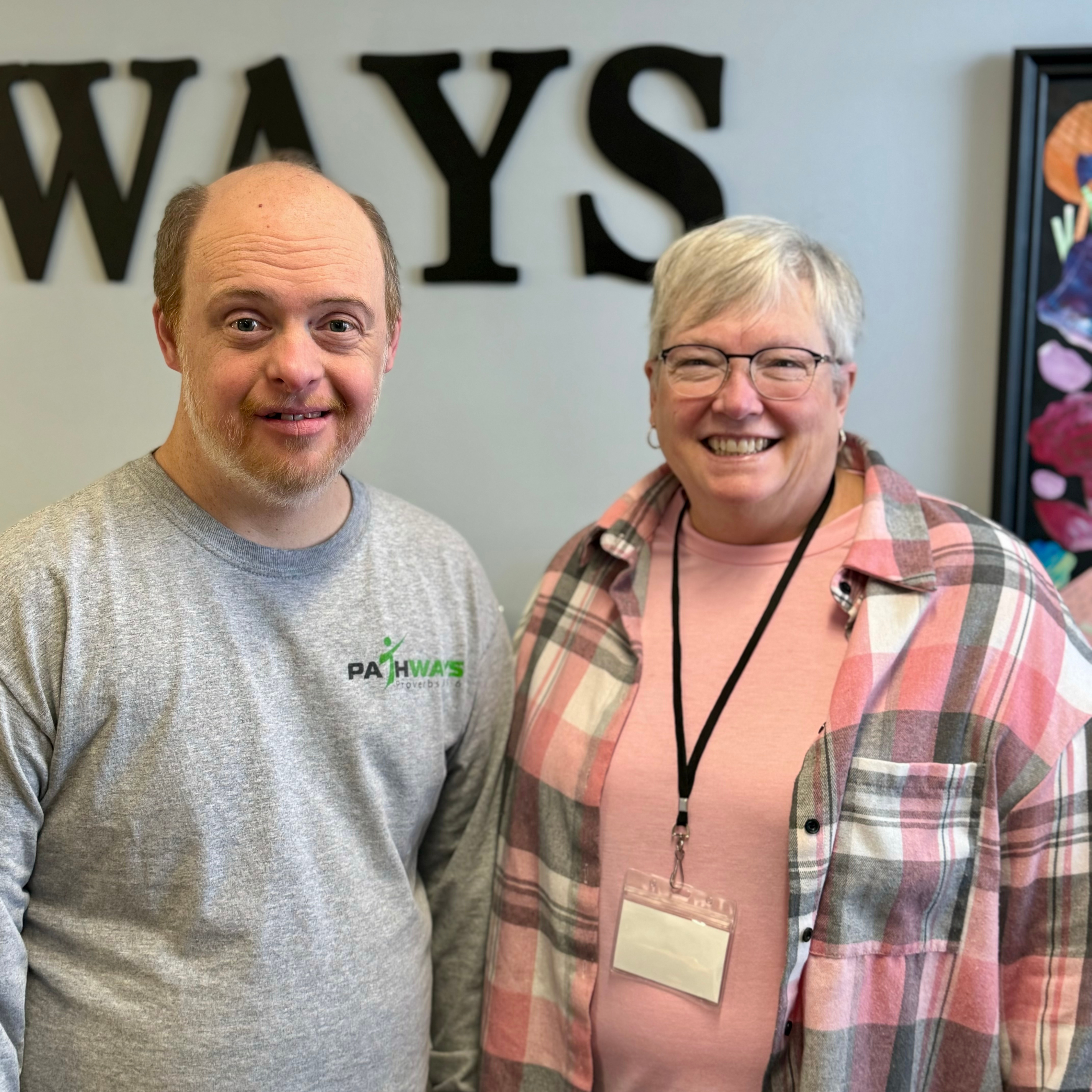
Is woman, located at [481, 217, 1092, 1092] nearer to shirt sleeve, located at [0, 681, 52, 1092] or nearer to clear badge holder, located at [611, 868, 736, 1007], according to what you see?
clear badge holder, located at [611, 868, 736, 1007]

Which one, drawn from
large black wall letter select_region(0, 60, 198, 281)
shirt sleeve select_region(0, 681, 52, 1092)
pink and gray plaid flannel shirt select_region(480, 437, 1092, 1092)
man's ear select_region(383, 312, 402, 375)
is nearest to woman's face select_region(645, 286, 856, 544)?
pink and gray plaid flannel shirt select_region(480, 437, 1092, 1092)

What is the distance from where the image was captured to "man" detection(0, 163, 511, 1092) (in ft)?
3.74

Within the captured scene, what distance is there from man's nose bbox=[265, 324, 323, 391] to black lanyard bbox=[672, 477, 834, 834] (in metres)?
0.67

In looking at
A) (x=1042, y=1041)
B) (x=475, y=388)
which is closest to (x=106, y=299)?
(x=475, y=388)

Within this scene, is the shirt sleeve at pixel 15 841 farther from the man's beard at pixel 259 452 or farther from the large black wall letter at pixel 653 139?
the large black wall letter at pixel 653 139

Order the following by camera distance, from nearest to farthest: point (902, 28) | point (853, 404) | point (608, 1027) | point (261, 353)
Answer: point (261, 353) → point (608, 1027) → point (902, 28) → point (853, 404)

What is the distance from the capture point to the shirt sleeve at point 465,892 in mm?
1500

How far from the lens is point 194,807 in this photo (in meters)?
1.16

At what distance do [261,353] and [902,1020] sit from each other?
1201 mm

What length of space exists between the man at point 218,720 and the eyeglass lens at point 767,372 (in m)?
0.46

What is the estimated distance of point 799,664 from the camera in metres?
1.37

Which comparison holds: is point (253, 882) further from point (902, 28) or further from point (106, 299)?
point (902, 28)

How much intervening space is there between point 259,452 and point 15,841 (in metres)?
0.54

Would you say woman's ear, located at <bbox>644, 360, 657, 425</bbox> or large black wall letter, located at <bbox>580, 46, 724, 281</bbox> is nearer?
woman's ear, located at <bbox>644, 360, 657, 425</bbox>
